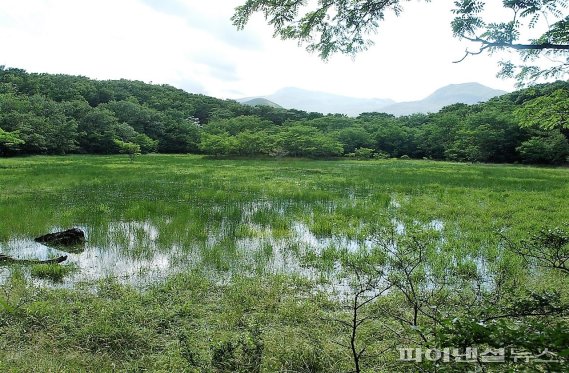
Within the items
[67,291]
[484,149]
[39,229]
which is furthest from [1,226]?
[484,149]

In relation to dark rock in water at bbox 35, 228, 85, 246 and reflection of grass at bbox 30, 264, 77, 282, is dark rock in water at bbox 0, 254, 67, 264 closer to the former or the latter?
reflection of grass at bbox 30, 264, 77, 282

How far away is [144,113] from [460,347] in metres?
60.6

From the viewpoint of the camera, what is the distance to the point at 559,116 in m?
6.20

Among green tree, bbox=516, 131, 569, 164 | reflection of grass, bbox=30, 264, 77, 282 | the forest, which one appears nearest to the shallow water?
reflection of grass, bbox=30, 264, 77, 282

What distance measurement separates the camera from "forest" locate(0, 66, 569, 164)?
38938 millimetres

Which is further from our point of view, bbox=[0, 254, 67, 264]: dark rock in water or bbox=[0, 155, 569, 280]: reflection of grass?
bbox=[0, 155, 569, 280]: reflection of grass

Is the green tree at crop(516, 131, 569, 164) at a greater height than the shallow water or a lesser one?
greater

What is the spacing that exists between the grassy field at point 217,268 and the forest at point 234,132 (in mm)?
23071

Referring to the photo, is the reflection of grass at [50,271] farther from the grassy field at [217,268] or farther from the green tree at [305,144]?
the green tree at [305,144]

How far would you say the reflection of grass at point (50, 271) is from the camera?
6.29 metres

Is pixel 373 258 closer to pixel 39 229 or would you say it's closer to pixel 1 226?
pixel 39 229

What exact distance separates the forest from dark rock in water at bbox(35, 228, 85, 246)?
26366 mm

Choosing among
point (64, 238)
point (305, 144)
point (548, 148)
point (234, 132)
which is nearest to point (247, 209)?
point (64, 238)

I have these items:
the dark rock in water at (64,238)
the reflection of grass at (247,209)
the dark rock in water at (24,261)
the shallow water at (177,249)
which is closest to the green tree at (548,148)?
the reflection of grass at (247,209)
